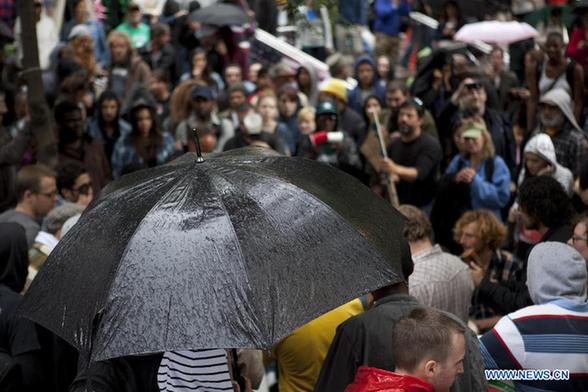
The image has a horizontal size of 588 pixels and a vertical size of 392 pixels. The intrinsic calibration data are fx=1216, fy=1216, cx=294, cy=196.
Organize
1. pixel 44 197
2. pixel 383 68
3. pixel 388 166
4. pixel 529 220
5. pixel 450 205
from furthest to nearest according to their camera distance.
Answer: pixel 383 68
pixel 388 166
pixel 450 205
pixel 44 197
pixel 529 220

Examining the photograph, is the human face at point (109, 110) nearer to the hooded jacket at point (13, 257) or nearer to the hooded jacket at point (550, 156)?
the hooded jacket at point (550, 156)

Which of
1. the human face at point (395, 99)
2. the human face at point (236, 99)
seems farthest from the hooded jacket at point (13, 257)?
the human face at point (236, 99)

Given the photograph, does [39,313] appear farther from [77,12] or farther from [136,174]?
[77,12]

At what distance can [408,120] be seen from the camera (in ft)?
36.6

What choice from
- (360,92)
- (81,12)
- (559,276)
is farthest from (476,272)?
(81,12)

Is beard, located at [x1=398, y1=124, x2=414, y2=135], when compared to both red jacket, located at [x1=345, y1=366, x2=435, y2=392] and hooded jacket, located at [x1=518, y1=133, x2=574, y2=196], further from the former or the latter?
red jacket, located at [x1=345, y1=366, x2=435, y2=392]

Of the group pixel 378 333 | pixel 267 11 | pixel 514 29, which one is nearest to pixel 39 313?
pixel 378 333

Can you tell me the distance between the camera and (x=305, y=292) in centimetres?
439

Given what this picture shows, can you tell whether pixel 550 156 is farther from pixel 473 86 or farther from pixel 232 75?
pixel 232 75

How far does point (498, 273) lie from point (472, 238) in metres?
0.32

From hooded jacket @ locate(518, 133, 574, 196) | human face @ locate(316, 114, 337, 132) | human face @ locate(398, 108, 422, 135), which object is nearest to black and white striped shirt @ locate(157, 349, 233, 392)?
hooded jacket @ locate(518, 133, 574, 196)

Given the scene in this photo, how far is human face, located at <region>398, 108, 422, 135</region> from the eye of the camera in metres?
11.1

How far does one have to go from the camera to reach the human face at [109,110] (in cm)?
1265

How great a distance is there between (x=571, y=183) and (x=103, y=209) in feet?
17.3
